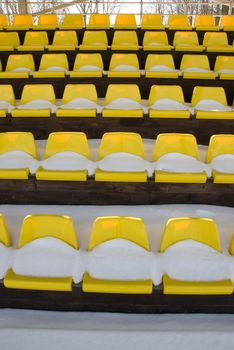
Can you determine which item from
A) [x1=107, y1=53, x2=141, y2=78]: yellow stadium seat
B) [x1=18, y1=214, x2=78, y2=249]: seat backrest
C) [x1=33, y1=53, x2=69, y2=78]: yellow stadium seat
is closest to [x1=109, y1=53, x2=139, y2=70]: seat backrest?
[x1=107, y1=53, x2=141, y2=78]: yellow stadium seat

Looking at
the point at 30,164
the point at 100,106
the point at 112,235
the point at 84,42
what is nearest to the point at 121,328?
the point at 112,235

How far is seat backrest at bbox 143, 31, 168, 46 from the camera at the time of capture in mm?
3176

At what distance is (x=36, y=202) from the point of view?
6.13 feet

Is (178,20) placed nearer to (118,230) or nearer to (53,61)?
(53,61)

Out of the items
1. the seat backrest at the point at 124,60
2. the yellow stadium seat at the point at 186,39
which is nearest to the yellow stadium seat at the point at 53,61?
the seat backrest at the point at 124,60

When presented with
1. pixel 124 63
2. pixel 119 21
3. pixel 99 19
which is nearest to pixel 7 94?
pixel 124 63

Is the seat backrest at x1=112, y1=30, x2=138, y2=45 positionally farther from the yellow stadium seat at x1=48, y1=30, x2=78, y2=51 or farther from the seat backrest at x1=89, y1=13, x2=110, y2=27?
the seat backrest at x1=89, y1=13, x2=110, y2=27

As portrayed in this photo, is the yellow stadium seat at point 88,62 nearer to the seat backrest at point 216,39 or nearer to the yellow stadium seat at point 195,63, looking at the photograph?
the yellow stadium seat at point 195,63

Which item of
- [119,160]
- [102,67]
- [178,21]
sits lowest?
[119,160]

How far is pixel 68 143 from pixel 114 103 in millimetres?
564

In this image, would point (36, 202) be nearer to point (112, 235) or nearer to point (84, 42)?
point (112, 235)

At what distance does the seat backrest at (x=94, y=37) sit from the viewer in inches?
126

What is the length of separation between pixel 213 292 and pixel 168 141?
0.87 metres

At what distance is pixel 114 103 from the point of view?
7.71ft
